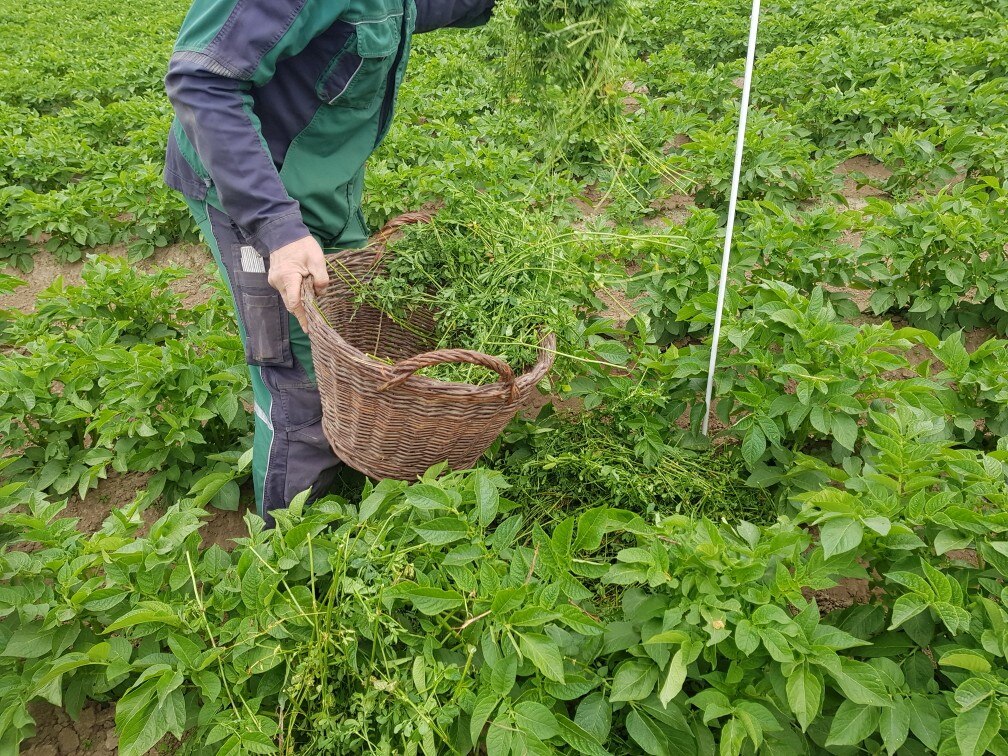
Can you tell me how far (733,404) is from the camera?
2.42 m

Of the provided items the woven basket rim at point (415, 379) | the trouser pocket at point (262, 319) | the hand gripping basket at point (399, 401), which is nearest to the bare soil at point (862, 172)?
the hand gripping basket at point (399, 401)

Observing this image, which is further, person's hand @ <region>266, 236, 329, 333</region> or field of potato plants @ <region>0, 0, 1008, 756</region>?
person's hand @ <region>266, 236, 329, 333</region>

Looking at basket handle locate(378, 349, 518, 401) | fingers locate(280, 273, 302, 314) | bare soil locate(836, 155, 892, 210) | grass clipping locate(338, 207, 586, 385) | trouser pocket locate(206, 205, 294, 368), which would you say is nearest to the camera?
basket handle locate(378, 349, 518, 401)

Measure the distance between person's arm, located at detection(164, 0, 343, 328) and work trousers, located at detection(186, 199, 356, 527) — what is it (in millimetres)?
291

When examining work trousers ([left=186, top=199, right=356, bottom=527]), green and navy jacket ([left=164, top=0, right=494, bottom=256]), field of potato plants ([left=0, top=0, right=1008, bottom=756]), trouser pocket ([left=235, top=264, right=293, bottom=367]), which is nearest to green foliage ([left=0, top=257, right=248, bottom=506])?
field of potato plants ([left=0, top=0, right=1008, bottom=756])

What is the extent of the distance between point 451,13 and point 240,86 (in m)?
0.87

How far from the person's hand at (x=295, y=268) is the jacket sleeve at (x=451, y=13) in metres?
0.93

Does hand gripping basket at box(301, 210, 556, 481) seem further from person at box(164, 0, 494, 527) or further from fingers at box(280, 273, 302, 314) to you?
person at box(164, 0, 494, 527)

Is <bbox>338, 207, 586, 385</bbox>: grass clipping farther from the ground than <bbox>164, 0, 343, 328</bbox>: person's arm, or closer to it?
closer to it

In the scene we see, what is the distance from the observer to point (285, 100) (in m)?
2.07

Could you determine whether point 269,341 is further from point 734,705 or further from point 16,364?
point 734,705

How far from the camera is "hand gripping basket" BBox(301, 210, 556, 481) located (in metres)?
1.68

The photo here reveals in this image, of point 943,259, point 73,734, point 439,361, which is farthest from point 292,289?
point 943,259

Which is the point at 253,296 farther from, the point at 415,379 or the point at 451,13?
the point at 451,13
